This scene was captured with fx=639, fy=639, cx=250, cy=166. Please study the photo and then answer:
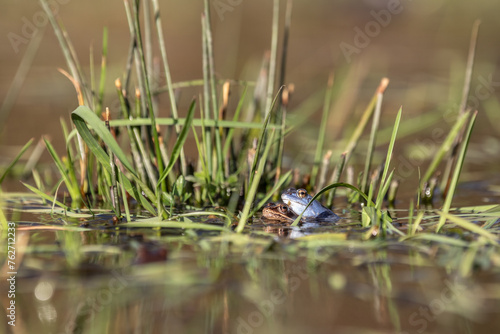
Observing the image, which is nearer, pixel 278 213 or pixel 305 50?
pixel 278 213

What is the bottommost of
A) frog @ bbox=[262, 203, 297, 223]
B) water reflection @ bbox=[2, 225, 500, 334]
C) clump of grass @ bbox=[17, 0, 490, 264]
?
water reflection @ bbox=[2, 225, 500, 334]

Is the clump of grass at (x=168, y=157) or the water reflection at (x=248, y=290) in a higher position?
the clump of grass at (x=168, y=157)

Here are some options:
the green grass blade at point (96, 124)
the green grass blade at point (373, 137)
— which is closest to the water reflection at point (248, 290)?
the green grass blade at point (96, 124)

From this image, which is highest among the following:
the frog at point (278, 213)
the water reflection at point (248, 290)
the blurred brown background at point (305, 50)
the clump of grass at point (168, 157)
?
the blurred brown background at point (305, 50)

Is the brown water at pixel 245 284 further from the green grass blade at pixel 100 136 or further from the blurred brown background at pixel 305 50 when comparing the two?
the blurred brown background at pixel 305 50

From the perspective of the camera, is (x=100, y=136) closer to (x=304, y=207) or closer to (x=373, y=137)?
(x=304, y=207)

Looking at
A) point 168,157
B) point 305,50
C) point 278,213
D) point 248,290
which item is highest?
point 305,50

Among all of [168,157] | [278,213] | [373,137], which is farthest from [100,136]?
[373,137]

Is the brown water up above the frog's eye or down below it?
below

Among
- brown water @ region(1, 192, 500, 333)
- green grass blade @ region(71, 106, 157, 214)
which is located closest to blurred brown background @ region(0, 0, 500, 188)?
green grass blade @ region(71, 106, 157, 214)

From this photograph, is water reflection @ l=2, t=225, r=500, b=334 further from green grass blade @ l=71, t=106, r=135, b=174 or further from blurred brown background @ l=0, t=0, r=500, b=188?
blurred brown background @ l=0, t=0, r=500, b=188

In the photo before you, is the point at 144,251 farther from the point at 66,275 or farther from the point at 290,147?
the point at 290,147

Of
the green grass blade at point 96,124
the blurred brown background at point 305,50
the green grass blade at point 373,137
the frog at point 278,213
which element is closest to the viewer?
the green grass blade at point 96,124
